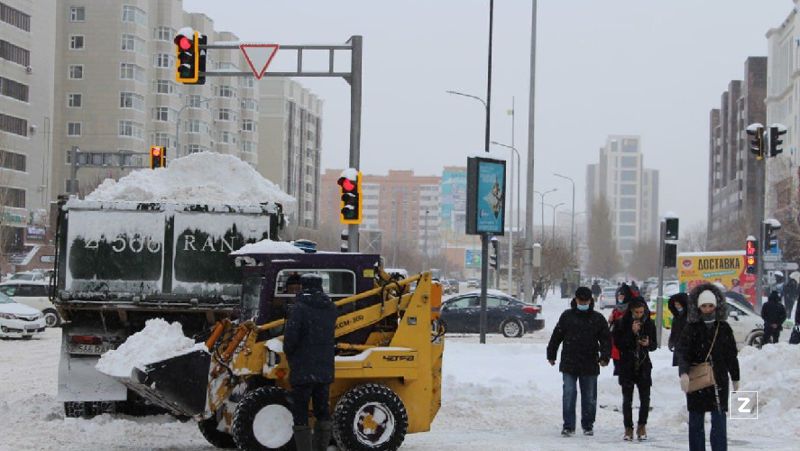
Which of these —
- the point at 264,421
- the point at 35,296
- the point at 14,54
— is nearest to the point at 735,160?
the point at 14,54

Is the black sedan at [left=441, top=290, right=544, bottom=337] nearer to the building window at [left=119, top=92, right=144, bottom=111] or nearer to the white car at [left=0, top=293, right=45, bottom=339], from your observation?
the white car at [left=0, top=293, right=45, bottom=339]

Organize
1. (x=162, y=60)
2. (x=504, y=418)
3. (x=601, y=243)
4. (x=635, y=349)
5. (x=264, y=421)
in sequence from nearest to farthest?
(x=264, y=421)
(x=635, y=349)
(x=504, y=418)
(x=162, y=60)
(x=601, y=243)

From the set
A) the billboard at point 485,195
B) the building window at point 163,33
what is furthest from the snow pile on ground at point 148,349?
the building window at point 163,33

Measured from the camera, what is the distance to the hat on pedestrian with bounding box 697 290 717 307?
10.2 meters

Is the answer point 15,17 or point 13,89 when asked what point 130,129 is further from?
point 15,17

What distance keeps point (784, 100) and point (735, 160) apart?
36514 mm

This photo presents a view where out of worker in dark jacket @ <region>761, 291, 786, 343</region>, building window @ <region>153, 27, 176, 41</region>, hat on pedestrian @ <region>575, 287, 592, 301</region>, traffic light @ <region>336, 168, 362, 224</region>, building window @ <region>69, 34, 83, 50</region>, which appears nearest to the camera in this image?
hat on pedestrian @ <region>575, 287, 592, 301</region>

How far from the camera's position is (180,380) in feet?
37.0

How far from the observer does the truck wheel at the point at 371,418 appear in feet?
36.5

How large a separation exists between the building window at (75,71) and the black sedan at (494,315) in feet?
219

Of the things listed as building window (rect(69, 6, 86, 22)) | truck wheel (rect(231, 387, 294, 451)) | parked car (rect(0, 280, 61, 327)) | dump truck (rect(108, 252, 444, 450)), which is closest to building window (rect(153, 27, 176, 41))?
building window (rect(69, 6, 86, 22))

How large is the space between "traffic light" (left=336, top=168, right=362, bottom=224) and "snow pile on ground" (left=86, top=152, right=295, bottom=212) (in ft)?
19.0

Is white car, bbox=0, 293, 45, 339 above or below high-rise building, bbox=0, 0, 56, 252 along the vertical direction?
below

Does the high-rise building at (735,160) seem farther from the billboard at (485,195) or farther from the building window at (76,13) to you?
the billboard at (485,195)
